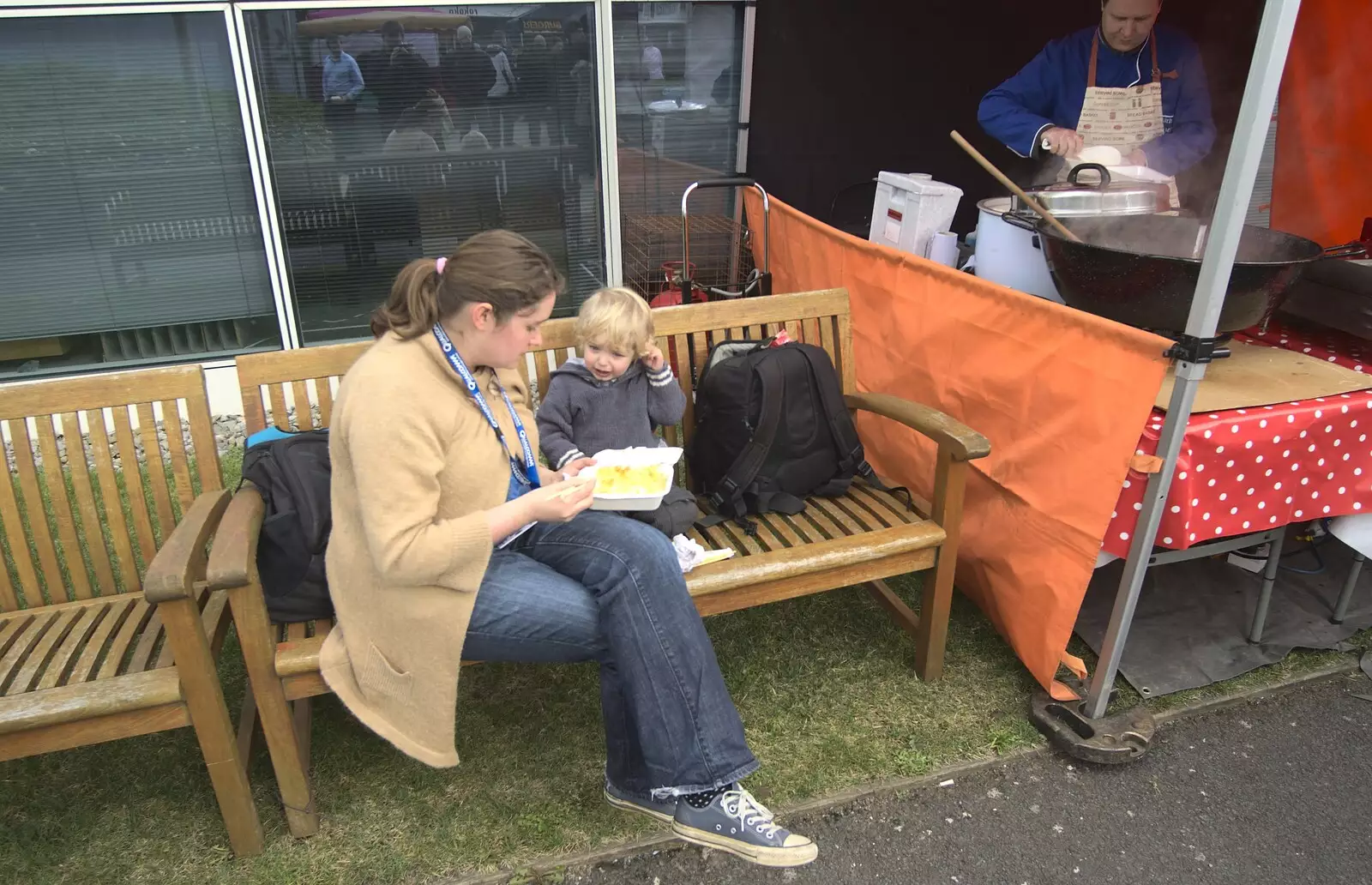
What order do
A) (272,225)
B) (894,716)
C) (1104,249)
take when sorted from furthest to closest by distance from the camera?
(272,225)
(894,716)
(1104,249)

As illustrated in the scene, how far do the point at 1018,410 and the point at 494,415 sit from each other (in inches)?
64.1

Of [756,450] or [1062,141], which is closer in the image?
[756,450]

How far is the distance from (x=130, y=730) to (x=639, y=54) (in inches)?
167

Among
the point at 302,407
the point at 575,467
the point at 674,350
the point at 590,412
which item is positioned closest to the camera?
the point at 575,467

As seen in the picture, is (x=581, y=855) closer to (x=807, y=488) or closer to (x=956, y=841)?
(x=956, y=841)

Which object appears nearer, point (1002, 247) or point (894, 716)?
point (894, 716)

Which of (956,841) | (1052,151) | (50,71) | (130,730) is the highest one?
(50,71)

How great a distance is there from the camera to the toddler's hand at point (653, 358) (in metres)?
2.69

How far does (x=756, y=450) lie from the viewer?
2822 millimetres

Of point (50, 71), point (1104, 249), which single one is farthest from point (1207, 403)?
point (50, 71)

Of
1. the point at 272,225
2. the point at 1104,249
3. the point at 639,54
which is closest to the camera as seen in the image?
the point at 1104,249

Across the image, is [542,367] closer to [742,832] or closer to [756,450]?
[756,450]

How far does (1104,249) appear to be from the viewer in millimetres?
2416

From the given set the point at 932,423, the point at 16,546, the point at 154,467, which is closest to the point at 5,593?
the point at 16,546
